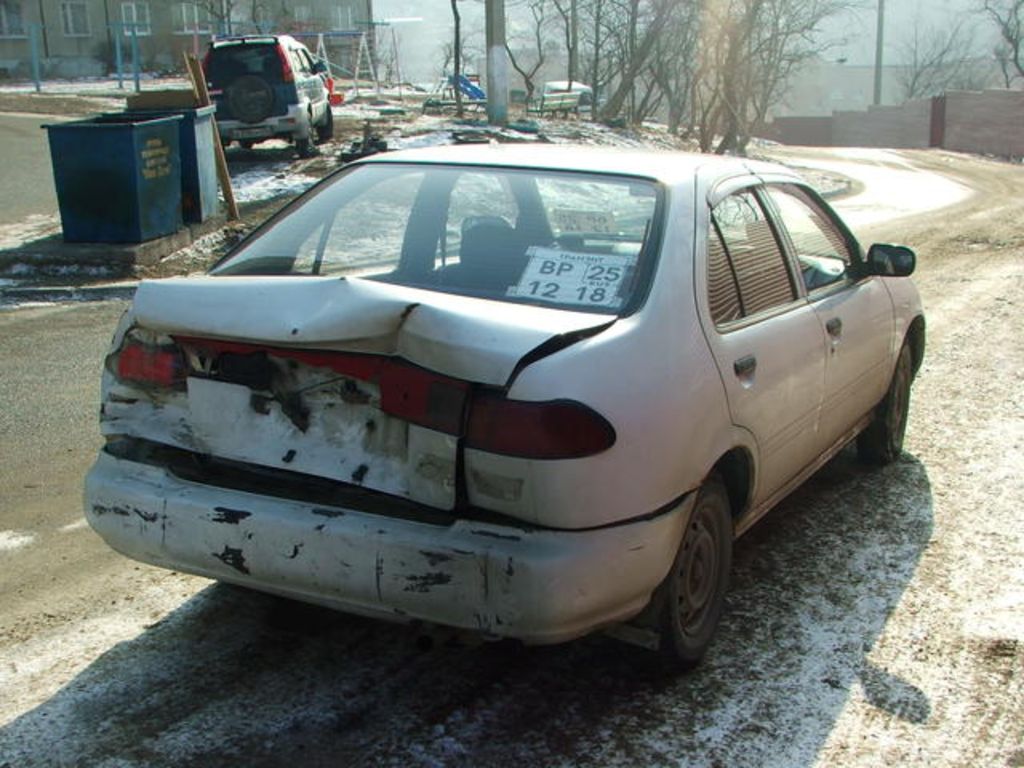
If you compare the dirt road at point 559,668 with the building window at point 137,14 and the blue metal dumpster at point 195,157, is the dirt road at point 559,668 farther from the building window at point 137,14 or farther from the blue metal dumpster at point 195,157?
the building window at point 137,14

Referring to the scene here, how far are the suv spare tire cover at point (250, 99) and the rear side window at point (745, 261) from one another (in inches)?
589

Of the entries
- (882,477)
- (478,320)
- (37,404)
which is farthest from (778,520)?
(37,404)

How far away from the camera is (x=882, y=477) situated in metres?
5.54

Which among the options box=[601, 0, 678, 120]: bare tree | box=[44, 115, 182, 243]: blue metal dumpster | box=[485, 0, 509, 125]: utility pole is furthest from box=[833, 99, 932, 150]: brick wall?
box=[44, 115, 182, 243]: blue metal dumpster

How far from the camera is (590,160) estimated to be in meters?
4.14

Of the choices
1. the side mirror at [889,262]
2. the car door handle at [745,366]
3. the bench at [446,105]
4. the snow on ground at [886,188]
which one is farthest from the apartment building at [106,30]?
the car door handle at [745,366]

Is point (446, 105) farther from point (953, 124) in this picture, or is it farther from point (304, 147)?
point (953, 124)

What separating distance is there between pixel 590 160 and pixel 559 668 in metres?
1.70

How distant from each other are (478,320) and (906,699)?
1690mm

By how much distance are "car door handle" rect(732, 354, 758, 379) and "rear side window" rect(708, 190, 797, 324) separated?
0.14 m

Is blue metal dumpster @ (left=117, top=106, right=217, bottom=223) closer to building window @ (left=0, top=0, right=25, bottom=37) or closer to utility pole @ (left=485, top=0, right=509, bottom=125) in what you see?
utility pole @ (left=485, top=0, right=509, bottom=125)

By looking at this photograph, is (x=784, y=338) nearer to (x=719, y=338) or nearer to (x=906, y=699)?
(x=719, y=338)

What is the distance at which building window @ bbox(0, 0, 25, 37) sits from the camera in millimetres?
49750

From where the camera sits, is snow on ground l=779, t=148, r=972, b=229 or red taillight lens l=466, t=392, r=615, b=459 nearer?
red taillight lens l=466, t=392, r=615, b=459
